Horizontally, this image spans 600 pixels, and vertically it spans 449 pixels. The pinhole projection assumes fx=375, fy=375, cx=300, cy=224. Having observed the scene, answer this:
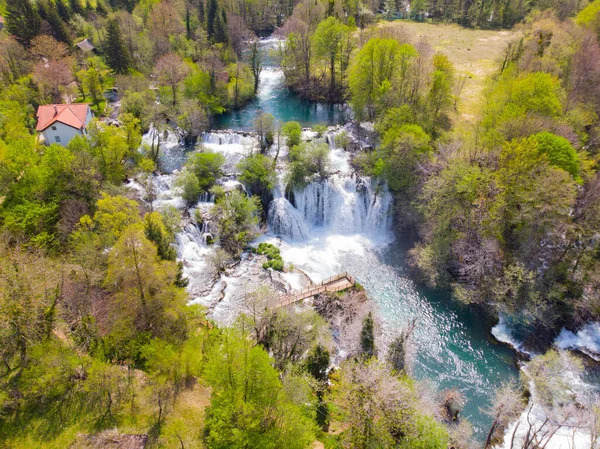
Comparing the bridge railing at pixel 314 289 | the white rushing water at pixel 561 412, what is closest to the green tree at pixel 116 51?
the bridge railing at pixel 314 289

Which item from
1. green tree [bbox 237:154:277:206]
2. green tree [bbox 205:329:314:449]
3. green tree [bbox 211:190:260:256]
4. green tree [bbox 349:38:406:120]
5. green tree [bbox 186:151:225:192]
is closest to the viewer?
green tree [bbox 205:329:314:449]

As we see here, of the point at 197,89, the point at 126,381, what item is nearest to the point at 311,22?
the point at 197,89

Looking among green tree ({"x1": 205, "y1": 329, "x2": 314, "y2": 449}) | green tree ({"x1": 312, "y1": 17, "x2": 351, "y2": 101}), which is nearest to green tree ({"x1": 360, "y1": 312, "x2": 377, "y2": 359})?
green tree ({"x1": 205, "y1": 329, "x2": 314, "y2": 449})

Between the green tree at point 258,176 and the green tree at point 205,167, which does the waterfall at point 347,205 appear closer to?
the green tree at point 258,176

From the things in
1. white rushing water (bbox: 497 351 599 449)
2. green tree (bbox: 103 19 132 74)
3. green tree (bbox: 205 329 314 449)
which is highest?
green tree (bbox: 103 19 132 74)

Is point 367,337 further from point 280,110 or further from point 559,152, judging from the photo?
point 280,110

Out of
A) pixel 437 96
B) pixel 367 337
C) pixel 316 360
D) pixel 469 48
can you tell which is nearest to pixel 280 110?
pixel 437 96

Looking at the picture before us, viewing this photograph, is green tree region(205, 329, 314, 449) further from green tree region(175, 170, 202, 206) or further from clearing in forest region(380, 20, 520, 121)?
clearing in forest region(380, 20, 520, 121)
